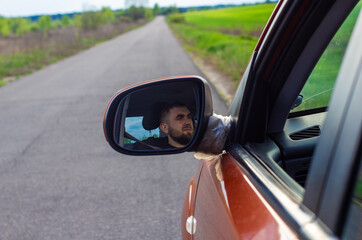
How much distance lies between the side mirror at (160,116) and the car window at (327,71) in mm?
387

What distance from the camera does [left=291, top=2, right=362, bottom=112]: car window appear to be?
3.56 ft

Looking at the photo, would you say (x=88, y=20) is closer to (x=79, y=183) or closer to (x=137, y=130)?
(x=79, y=183)

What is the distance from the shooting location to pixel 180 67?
1246 centimetres

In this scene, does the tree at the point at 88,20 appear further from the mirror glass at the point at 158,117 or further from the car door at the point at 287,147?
the car door at the point at 287,147

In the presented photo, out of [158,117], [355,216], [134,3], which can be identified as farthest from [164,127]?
[134,3]

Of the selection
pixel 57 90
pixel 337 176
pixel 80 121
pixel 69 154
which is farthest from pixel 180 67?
pixel 337 176

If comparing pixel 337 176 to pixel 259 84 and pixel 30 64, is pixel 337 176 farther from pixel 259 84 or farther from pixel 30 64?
pixel 30 64

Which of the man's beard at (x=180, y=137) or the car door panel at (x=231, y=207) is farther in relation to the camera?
the man's beard at (x=180, y=137)

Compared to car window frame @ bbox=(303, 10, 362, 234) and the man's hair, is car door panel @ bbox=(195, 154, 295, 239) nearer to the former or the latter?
car window frame @ bbox=(303, 10, 362, 234)

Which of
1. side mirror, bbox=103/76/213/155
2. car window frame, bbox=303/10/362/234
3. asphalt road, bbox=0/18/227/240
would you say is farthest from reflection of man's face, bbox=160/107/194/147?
asphalt road, bbox=0/18/227/240

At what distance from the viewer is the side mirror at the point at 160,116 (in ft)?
4.43

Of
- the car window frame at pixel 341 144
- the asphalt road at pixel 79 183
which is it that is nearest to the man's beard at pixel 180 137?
the car window frame at pixel 341 144

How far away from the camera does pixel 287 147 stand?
1.42 meters

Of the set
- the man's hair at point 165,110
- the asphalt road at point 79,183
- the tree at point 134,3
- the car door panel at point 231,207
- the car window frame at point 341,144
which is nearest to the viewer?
the car window frame at point 341,144
